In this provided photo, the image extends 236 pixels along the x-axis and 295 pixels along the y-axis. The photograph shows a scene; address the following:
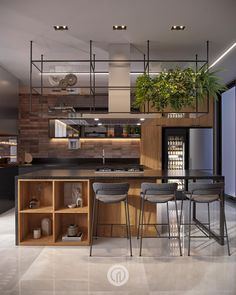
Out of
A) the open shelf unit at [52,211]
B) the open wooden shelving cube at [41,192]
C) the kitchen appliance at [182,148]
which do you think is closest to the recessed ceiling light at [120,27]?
the open shelf unit at [52,211]

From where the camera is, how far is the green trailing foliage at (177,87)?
464 centimetres

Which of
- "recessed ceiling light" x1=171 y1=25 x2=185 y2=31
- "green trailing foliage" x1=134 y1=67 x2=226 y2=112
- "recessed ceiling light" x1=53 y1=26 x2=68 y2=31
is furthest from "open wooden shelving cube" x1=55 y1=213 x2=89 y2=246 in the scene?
"recessed ceiling light" x1=171 y1=25 x2=185 y2=31

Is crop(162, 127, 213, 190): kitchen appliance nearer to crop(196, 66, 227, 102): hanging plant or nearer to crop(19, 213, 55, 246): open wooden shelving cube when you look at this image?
crop(196, 66, 227, 102): hanging plant

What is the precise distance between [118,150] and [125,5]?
513cm

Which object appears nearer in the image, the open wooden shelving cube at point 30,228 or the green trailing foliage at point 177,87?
the open wooden shelving cube at point 30,228

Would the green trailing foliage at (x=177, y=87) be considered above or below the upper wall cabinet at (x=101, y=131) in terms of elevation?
above

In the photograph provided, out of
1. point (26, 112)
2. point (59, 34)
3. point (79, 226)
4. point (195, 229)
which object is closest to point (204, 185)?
point (195, 229)

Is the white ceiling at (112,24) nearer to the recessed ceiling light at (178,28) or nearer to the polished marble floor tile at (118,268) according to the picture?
the recessed ceiling light at (178,28)

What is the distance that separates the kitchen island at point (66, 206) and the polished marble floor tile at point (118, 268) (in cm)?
23

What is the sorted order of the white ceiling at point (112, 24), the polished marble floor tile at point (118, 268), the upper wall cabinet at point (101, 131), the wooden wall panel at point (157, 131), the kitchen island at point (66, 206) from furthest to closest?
1. the upper wall cabinet at point (101, 131)
2. the wooden wall panel at point (157, 131)
3. the kitchen island at point (66, 206)
4. the white ceiling at point (112, 24)
5. the polished marble floor tile at point (118, 268)

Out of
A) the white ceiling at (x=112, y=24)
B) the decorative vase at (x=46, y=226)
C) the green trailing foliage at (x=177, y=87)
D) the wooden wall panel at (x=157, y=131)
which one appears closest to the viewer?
the white ceiling at (x=112, y=24)

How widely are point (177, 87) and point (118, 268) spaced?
2.59m

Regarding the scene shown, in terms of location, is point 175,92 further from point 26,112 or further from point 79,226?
point 26,112

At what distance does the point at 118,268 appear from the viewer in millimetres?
3469
